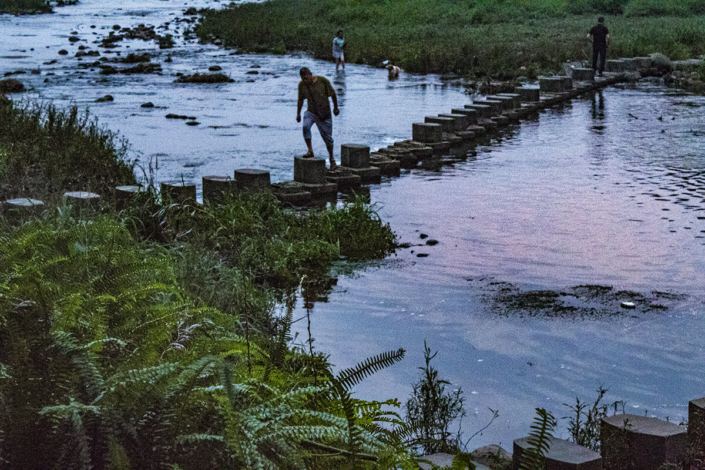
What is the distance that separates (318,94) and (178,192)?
4.04 metres

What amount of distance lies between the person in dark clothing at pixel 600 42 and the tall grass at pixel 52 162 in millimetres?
17028

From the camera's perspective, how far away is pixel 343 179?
1332cm

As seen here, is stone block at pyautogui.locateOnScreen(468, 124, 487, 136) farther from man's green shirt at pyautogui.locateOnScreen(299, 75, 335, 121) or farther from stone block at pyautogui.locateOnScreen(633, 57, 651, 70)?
stone block at pyautogui.locateOnScreen(633, 57, 651, 70)

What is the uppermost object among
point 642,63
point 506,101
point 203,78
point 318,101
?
point 642,63

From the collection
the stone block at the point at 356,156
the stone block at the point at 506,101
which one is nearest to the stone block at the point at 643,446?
the stone block at the point at 356,156

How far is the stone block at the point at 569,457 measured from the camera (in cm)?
405

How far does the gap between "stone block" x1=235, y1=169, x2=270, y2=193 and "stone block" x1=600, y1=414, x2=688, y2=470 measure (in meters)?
7.47

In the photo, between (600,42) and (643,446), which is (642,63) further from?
(643,446)

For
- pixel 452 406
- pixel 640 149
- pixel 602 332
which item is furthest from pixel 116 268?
pixel 640 149

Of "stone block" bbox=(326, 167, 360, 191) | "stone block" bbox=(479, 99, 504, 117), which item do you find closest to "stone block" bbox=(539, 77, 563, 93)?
"stone block" bbox=(479, 99, 504, 117)

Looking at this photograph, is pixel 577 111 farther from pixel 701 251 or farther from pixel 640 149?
pixel 701 251

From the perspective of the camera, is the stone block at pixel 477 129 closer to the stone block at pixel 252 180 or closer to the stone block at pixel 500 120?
the stone block at pixel 500 120

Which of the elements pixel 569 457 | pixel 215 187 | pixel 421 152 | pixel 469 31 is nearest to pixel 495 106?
pixel 421 152

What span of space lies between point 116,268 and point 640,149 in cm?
1415
